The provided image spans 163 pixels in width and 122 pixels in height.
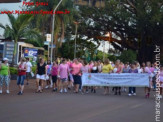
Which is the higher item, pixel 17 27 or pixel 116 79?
pixel 17 27

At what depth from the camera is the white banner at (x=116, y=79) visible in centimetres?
1823

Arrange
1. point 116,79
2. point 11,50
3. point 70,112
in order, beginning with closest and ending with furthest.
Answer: point 70,112
point 116,79
point 11,50

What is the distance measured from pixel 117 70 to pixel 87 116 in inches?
355

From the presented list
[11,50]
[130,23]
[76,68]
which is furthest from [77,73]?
[130,23]

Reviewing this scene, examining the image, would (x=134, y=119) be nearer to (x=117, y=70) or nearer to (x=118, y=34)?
(x=117, y=70)

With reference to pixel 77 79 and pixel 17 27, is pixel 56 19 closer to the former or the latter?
pixel 17 27

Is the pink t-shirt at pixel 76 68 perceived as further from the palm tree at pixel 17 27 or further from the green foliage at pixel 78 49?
the green foliage at pixel 78 49

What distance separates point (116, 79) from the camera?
18781mm

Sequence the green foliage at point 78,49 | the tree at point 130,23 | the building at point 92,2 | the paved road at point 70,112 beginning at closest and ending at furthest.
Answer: the paved road at point 70,112
the tree at point 130,23
the building at point 92,2
the green foliage at point 78,49

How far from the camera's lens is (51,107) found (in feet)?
40.5

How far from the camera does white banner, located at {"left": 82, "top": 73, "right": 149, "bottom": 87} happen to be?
1823 centimetres

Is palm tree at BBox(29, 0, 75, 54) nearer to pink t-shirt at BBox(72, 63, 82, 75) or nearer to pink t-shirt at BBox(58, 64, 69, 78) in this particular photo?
pink t-shirt at BBox(58, 64, 69, 78)

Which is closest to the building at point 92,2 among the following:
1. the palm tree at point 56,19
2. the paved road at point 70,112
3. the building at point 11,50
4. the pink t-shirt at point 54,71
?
the palm tree at point 56,19

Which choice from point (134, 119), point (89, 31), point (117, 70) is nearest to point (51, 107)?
point (134, 119)
